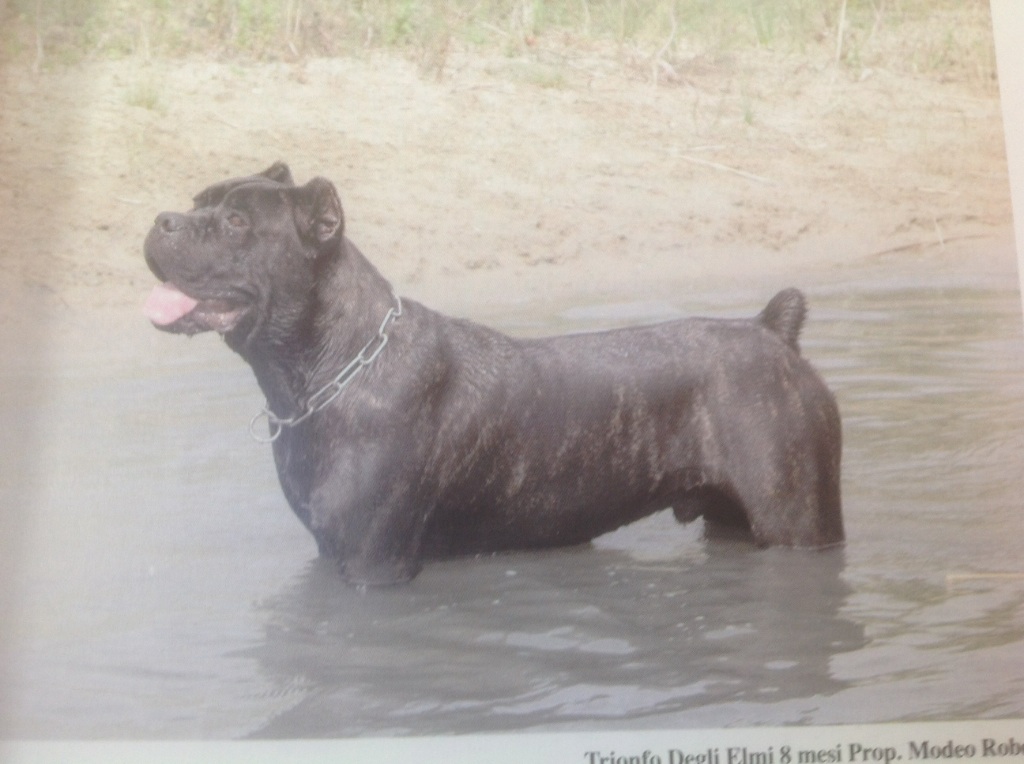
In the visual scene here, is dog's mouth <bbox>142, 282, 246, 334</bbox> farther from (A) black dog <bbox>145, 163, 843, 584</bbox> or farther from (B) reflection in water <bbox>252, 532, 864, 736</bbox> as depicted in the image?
(B) reflection in water <bbox>252, 532, 864, 736</bbox>

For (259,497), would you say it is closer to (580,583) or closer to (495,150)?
(580,583)

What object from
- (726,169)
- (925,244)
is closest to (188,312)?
(726,169)

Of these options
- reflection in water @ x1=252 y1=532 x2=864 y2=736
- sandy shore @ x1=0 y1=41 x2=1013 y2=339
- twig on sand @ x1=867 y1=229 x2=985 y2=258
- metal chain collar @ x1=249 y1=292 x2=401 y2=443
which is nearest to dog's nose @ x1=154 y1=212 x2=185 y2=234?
sandy shore @ x1=0 y1=41 x2=1013 y2=339

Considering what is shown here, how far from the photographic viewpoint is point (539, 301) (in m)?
2.92

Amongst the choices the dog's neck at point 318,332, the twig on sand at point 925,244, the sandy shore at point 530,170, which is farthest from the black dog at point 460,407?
the twig on sand at point 925,244

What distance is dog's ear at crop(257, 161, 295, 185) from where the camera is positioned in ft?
9.32

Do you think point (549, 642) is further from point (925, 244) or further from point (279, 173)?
point (925, 244)

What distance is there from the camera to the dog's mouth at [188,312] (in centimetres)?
266

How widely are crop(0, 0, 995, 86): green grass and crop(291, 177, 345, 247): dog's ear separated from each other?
21.1 inches

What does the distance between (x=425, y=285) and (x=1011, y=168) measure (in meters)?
1.49

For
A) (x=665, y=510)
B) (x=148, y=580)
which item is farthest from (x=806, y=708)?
(x=148, y=580)

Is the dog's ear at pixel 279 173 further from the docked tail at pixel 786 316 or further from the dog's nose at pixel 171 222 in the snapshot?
the docked tail at pixel 786 316

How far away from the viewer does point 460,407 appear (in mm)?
2707

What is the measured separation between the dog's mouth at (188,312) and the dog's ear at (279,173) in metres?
0.35
